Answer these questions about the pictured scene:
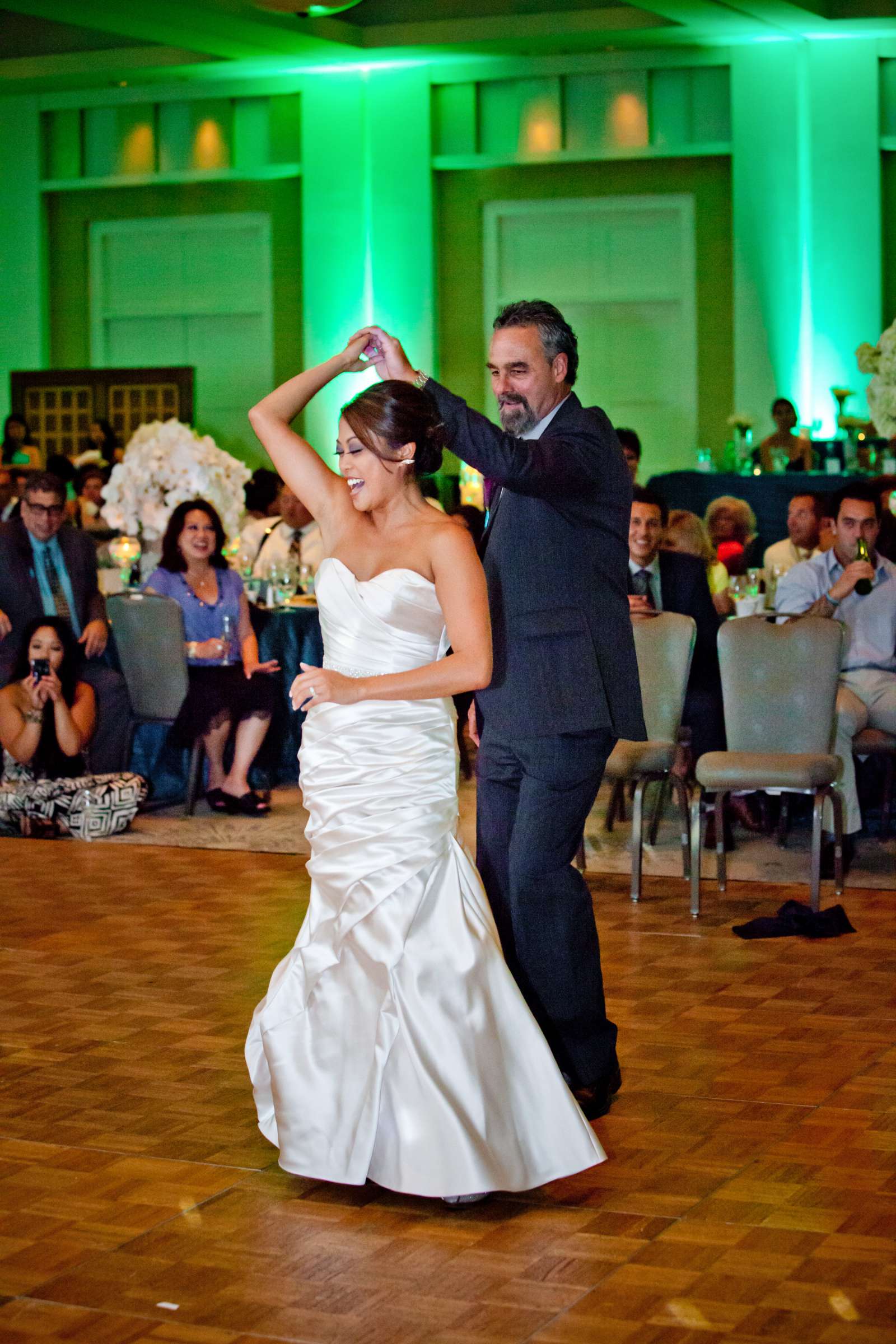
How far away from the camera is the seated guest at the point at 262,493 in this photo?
1066 cm

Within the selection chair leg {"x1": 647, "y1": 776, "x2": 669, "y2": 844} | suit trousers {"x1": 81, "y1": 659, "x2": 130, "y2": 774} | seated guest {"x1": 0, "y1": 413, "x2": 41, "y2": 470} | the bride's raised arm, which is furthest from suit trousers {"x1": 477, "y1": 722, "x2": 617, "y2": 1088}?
seated guest {"x1": 0, "y1": 413, "x2": 41, "y2": 470}

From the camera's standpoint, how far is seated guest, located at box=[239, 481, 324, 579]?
8484 mm

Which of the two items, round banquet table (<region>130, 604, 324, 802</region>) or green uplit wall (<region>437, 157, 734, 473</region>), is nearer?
round banquet table (<region>130, 604, 324, 802</region>)

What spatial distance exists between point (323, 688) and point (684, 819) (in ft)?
9.42

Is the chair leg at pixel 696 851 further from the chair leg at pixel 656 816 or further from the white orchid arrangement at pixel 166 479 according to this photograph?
the white orchid arrangement at pixel 166 479

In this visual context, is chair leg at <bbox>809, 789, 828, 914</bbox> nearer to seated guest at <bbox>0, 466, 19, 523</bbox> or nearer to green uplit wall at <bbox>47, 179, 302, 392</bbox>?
seated guest at <bbox>0, 466, 19, 523</bbox>

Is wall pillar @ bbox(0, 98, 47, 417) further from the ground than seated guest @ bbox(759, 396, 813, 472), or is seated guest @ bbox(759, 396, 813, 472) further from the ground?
wall pillar @ bbox(0, 98, 47, 417)

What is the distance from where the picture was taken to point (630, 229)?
14836mm

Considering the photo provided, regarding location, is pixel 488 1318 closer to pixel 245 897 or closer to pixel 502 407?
pixel 502 407

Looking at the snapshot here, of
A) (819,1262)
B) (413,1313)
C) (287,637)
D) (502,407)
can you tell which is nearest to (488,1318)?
(413,1313)

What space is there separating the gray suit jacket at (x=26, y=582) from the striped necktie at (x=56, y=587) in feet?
0.17

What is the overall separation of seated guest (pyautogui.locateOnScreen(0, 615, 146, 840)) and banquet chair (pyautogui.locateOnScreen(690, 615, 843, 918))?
2.43 metres

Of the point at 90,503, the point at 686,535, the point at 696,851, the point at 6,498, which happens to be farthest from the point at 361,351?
the point at 90,503

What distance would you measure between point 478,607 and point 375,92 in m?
13.1
